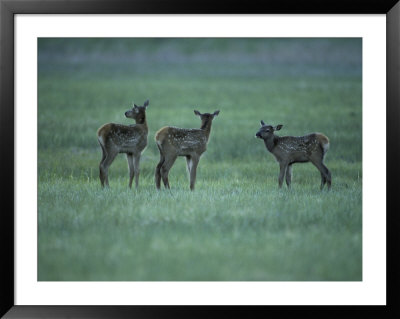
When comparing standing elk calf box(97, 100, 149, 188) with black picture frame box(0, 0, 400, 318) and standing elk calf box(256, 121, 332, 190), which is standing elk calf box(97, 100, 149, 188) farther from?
black picture frame box(0, 0, 400, 318)

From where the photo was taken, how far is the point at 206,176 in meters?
14.4

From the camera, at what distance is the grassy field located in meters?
8.26

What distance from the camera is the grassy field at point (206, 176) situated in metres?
8.26

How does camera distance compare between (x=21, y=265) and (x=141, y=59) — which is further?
(x=141, y=59)

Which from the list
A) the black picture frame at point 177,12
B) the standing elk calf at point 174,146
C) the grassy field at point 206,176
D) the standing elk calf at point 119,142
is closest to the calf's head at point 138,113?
the standing elk calf at point 119,142

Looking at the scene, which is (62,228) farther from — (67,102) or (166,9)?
(67,102)

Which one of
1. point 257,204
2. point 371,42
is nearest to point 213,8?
point 371,42

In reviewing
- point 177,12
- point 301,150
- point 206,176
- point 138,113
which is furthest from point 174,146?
point 177,12

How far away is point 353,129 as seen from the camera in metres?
17.5

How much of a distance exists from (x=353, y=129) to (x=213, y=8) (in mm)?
9530

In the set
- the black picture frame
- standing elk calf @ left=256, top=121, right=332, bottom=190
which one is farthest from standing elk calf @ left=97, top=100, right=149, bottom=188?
the black picture frame

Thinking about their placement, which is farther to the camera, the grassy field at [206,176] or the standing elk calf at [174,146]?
the standing elk calf at [174,146]

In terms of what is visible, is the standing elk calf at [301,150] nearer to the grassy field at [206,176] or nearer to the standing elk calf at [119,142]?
the grassy field at [206,176]

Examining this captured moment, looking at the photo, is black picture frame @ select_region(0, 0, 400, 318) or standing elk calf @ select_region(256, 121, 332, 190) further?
standing elk calf @ select_region(256, 121, 332, 190)
